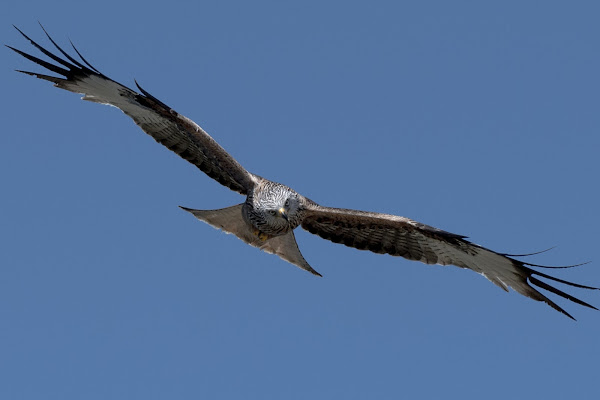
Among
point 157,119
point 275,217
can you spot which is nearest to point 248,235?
point 275,217

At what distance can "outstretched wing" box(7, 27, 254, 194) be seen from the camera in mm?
13625

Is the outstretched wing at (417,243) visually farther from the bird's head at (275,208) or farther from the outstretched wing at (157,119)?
the outstretched wing at (157,119)

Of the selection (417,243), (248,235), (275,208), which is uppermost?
(417,243)

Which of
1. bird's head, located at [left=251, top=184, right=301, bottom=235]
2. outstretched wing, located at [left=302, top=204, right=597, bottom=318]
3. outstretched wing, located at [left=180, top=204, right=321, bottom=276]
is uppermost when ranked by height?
outstretched wing, located at [left=302, top=204, right=597, bottom=318]

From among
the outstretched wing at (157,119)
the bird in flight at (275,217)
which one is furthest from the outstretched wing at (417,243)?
the outstretched wing at (157,119)

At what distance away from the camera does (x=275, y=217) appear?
1373cm

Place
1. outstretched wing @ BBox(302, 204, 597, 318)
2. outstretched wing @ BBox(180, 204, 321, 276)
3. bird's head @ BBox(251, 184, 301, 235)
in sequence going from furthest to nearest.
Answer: outstretched wing @ BBox(180, 204, 321, 276)
bird's head @ BBox(251, 184, 301, 235)
outstretched wing @ BBox(302, 204, 597, 318)

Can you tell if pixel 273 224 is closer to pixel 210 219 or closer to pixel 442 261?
pixel 210 219

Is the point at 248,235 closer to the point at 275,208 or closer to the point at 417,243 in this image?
the point at 275,208

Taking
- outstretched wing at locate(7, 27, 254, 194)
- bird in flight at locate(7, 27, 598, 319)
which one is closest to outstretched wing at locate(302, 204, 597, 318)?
bird in flight at locate(7, 27, 598, 319)

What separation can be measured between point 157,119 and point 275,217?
6.45 feet

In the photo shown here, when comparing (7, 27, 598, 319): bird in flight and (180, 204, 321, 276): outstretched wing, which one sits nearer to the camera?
(7, 27, 598, 319): bird in flight

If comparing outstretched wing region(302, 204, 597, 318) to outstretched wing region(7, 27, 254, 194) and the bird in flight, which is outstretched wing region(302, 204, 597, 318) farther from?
outstretched wing region(7, 27, 254, 194)

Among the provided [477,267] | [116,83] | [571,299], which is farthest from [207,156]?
[571,299]
